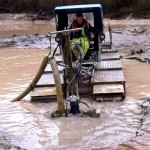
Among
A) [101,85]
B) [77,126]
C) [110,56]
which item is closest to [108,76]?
[101,85]

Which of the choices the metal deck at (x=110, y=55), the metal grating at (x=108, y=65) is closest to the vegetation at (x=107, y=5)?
the metal deck at (x=110, y=55)

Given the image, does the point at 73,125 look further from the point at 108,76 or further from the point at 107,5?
the point at 107,5

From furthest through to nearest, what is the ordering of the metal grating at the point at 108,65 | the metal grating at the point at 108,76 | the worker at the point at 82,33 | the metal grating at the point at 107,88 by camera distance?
the metal grating at the point at 108,65
the worker at the point at 82,33
the metal grating at the point at 108,76
the metal grating at the point at 107,88

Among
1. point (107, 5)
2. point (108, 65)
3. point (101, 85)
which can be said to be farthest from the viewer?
point (107, 5)

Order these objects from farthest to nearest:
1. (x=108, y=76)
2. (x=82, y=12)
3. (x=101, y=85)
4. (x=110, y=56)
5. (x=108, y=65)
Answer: (x=110, y=56) → (x=108, y=65) → (x=82, y=12) → (x=108, y=76) → (x=101, y=85)

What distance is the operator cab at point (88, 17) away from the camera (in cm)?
1039

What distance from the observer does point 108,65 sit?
36.7ft

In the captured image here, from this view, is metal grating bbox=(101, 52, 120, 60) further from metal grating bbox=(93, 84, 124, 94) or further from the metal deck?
metal grating bbox=(93, 84, 124, 94)

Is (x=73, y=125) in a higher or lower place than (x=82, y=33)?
lower

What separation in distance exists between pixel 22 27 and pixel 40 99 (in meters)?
17.1

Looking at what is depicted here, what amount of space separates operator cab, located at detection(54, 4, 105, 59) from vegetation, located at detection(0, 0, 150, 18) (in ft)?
48.0

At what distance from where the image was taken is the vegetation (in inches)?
1025

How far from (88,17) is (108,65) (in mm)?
1405

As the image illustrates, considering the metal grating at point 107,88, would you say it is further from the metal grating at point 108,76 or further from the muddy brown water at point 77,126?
the muddy brown water at point 77,126
